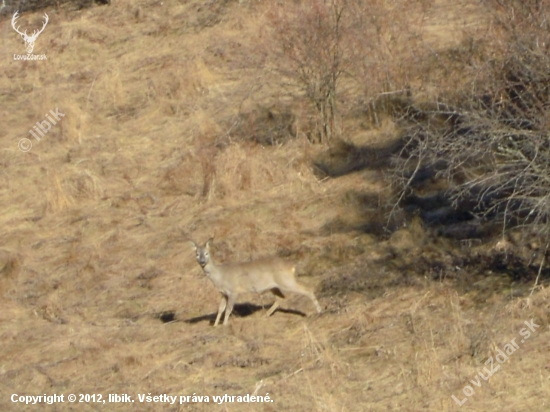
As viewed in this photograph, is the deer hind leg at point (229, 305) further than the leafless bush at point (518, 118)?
Yes

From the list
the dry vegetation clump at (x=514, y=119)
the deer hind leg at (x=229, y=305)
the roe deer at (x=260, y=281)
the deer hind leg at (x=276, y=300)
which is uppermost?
the dry vegetation clump at (x=514, y=119)

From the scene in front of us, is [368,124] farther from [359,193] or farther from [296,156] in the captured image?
[359,193]

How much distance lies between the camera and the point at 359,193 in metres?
16.2

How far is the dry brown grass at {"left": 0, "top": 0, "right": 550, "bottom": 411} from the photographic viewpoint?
390 inches

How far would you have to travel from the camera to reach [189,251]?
15523 millimetres

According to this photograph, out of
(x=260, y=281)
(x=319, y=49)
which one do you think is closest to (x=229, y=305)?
(x=260, y=281)

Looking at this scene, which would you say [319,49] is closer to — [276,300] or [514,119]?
[276,300]

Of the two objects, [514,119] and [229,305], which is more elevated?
[514,119]

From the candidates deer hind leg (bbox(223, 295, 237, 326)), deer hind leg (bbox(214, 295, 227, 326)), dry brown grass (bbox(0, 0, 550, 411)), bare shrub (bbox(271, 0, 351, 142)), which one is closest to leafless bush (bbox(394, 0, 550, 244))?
dry brown grass (bbox(0, 0, 550, 411))

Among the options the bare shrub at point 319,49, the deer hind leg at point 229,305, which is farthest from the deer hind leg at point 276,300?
the bare shrub at point 319,49

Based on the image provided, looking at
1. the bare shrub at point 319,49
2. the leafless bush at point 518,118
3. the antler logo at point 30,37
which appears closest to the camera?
the leafless bush at point 518,118

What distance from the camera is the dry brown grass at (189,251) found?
991 centimetres

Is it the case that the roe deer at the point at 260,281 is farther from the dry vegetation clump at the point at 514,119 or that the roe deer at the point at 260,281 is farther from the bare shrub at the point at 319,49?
the bare shrub at the point at 319,49

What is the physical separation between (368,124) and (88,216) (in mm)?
5632
